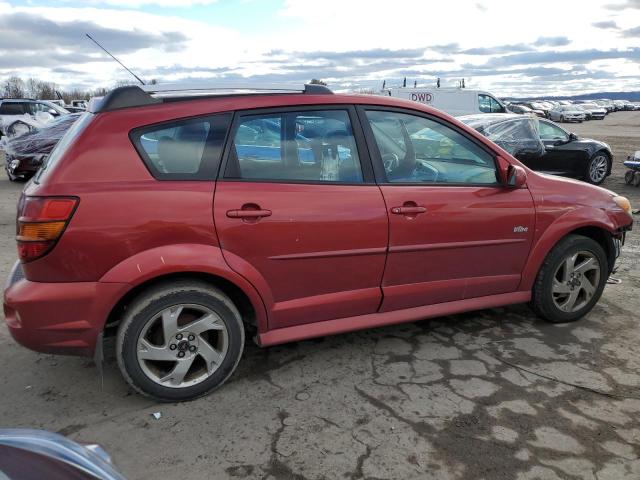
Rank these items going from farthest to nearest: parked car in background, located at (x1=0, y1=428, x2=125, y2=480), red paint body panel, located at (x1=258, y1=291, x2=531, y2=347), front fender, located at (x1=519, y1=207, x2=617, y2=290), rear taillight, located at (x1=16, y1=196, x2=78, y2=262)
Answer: front fender, located at (x1=519, y1=207, x2=617, y2=290), red paint body panel, located at (x1=258, y1=291, x2=531, y2=347), rear taillight, located at (x1=16, y1=196, x2=78, y2=262), parked car in background, located at (x1=0, y1=428, x2=125, y2=480)

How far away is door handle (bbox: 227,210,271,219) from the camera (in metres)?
2.88

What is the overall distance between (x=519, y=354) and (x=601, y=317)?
3.71 ft

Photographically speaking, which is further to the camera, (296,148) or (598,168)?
(598,168)

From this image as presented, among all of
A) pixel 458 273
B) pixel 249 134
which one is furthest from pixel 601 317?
pixel 249 134

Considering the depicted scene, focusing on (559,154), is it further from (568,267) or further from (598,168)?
(568,267)

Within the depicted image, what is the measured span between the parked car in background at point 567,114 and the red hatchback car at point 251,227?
45964 millimetres

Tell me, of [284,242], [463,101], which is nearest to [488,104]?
[463,101]

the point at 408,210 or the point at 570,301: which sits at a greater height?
the point at 408,210

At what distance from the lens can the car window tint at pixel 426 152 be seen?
3.41 metres

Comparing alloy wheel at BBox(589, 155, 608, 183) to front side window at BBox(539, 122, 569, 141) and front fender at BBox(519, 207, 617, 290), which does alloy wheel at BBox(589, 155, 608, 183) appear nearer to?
front side window at BBox(539, 122, 569, 141)

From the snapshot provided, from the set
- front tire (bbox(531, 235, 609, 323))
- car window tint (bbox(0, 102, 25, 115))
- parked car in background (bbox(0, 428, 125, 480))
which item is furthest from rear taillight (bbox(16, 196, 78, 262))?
car window tint (bbox(0, 102, 25, 115))

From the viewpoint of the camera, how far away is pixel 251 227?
2916 mm

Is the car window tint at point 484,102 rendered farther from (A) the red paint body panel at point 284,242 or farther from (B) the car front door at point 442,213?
(B) the car front door at point 442,213

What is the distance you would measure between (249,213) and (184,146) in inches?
20.8
